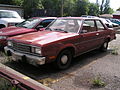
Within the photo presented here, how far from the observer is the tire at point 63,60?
4438 millimetres

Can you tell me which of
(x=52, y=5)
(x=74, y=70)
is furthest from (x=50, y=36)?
(x=52, y=5)

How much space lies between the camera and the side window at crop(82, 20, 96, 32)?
5.36 meters

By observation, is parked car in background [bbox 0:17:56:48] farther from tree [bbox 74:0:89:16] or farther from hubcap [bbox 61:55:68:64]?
tree [bbox 74:0:89:16]

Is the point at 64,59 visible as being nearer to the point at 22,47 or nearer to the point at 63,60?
the point at 63,60

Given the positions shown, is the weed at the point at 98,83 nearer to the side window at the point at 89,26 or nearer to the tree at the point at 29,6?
the side window at the point at 89,26

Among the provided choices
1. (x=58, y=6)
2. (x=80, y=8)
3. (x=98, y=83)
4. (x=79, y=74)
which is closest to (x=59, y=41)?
(x=79, y=74)

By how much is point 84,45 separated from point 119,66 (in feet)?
4.39

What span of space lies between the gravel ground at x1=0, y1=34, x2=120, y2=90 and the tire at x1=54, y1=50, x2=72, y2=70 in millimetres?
153

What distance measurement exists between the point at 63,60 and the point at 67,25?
1.40 metres

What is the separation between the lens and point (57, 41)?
168 inches

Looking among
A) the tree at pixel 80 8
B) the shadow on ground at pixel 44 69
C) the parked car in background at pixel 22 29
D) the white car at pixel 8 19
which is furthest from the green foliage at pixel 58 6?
the shadow on ground at pixel 44 69

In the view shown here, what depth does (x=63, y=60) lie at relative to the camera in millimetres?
4613

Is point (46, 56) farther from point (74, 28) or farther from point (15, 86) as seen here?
point (74, 28)

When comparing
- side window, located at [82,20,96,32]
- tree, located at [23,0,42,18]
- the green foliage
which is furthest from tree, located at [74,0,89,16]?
side window, located at [82,20,96,32]
